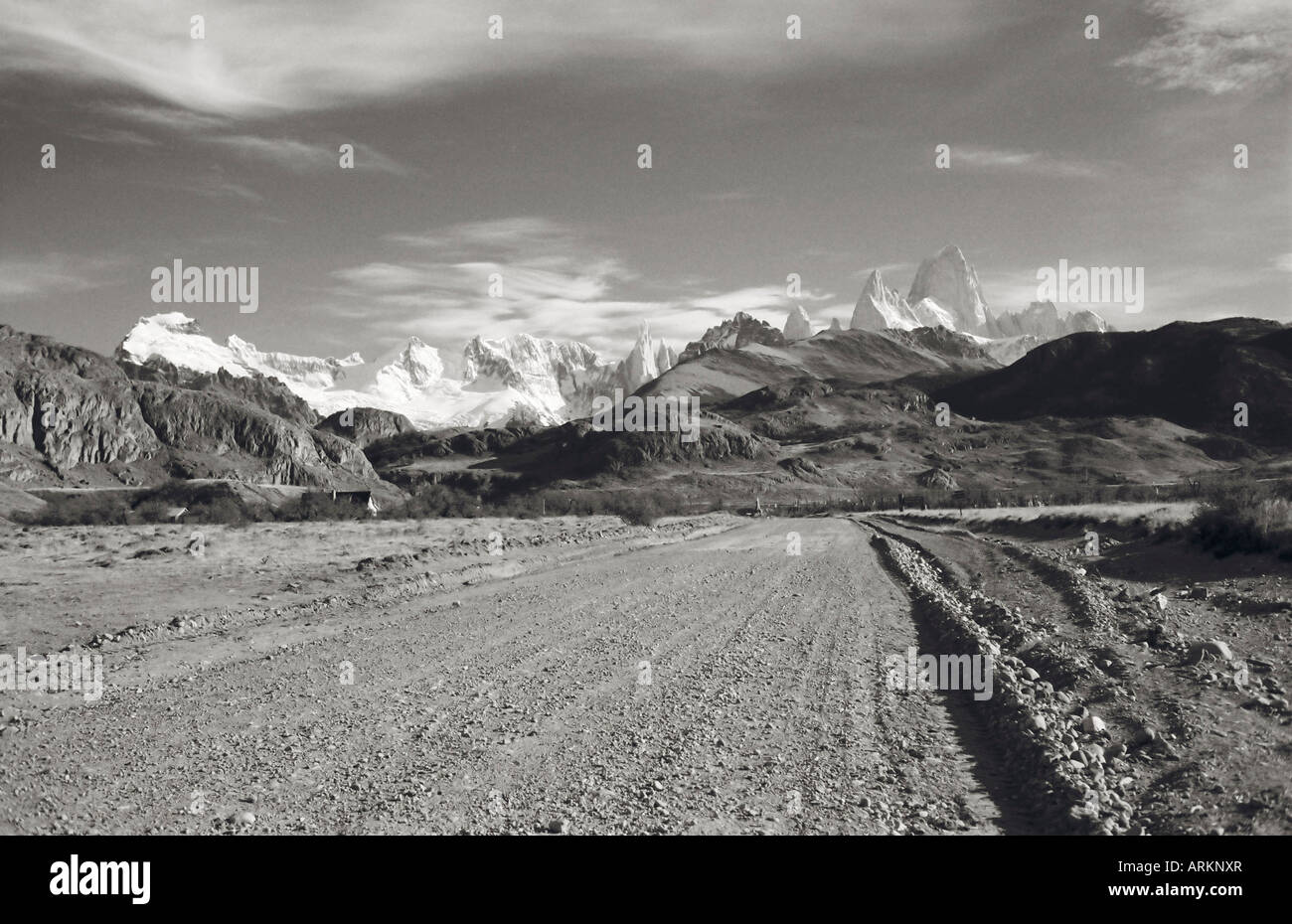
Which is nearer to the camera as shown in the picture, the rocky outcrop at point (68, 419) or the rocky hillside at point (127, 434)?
the rocky hillside at point (127, 434)

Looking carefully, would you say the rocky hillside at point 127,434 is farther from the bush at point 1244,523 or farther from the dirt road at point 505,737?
the dirt road at point 505,737

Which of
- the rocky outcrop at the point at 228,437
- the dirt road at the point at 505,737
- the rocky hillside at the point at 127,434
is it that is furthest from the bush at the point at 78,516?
the rocky outcrop at the point at 228,437

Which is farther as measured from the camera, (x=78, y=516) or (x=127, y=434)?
(x=127, y=434)

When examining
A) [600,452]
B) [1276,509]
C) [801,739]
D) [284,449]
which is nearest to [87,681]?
[801,739]

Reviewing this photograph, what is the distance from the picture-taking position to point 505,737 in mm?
8133

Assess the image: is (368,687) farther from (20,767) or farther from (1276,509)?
(1276,509)

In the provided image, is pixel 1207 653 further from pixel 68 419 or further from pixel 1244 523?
pixel 68 419

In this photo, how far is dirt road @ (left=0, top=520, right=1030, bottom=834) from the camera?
6301mm

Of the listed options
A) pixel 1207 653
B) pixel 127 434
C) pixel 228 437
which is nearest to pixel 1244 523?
pixel 1207 653

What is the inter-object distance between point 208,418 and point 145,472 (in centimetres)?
2782

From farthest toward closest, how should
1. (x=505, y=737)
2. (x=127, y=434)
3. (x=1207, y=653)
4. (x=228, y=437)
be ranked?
(x=228, y=437), (x=127, y=434), (x=1207, y=653), (x=505, y=737)

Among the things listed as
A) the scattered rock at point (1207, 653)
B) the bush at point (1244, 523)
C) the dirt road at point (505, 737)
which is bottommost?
the dirt road at point (505, 737)

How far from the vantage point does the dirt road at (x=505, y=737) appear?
630cm

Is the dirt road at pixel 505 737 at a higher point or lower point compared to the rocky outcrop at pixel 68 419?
lower
